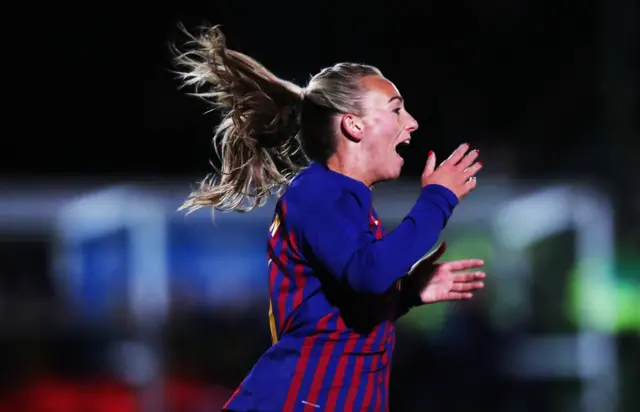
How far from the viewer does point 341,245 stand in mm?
2141

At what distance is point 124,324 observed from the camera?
8531mm

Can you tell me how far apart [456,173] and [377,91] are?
0.94 ft

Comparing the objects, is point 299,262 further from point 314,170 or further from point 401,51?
point 401,51

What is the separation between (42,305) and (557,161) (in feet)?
19.5

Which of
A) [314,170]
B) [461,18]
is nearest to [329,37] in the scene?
[461,18]

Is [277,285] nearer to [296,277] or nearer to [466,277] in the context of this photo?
[296,277]

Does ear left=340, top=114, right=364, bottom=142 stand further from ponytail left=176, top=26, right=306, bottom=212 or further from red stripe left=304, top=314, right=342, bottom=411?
red stripe left=304, top=314, right=342, bottom=411

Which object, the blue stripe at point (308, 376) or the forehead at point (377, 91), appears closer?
the blue stripe at point (308, 376)

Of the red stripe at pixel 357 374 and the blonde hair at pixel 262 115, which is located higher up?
the blonde hair at pixel 262 115

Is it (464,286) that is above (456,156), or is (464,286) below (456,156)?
below

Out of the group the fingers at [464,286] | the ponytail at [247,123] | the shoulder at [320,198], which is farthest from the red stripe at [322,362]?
the ponytail at [247,123]

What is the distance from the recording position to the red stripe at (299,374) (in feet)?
7.38

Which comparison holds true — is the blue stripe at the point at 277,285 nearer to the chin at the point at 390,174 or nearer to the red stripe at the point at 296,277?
the red stripe at the point at 296,277

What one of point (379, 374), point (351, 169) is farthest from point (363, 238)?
point (379, 374)
